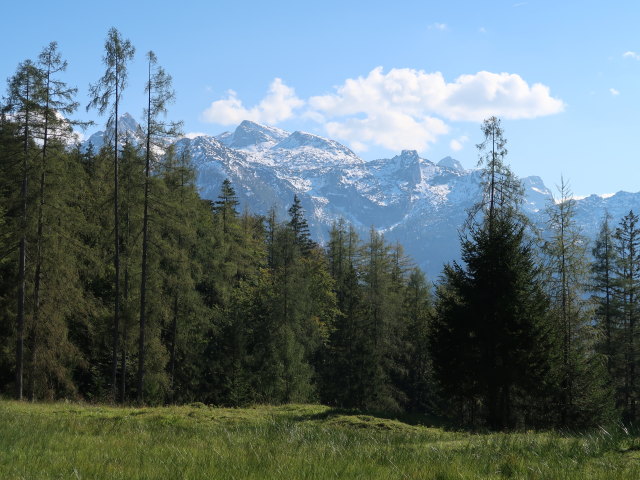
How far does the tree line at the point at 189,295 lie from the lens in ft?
77.9

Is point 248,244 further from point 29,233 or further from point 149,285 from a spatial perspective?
point 29,233

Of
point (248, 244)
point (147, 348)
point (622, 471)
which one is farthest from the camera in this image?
point (248, 244)

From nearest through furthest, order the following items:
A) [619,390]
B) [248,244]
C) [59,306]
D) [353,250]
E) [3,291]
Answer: [59,306], [3,291], [619,390], [248,244], [353,250]

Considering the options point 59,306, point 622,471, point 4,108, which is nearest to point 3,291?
point 59,306

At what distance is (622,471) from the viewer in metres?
5.55

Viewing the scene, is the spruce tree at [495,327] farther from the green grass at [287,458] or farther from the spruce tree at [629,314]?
the spruce tree at [629,314]

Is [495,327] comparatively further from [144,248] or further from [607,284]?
[607,284]

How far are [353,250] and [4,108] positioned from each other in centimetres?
4230

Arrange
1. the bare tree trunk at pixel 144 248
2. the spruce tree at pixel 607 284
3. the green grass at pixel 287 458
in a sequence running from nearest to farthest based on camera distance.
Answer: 1. the green grass at pixel 287 458
2. the bare tree trunk at pixel 144 248
3. the spruce tree at pixel 607 284

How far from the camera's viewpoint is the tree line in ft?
77.9

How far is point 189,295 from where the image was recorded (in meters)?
34.8

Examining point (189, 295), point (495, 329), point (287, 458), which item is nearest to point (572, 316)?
point (495, 329)

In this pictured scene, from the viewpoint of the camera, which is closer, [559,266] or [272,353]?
[559,266]

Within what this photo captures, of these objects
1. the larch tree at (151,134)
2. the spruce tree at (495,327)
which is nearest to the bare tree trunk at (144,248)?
the larch tree at (151,134)
